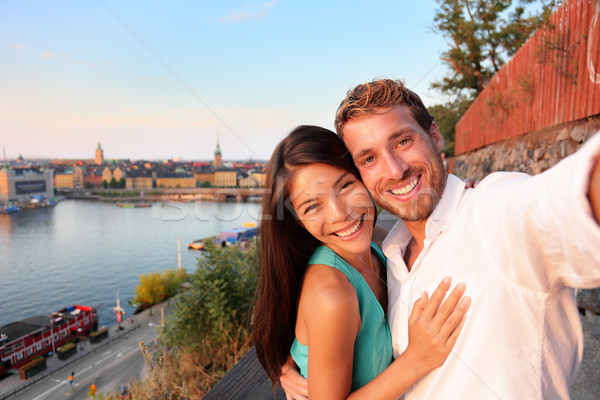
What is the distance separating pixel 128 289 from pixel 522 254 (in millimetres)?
45594

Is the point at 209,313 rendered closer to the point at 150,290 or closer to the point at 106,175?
the point at 150,290

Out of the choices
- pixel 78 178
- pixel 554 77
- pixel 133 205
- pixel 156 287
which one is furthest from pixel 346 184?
pixel 78 178

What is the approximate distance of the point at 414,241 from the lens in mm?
1078

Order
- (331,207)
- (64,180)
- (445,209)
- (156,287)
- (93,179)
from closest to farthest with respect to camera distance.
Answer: (445,209) → (331,207) → (156,287) → (64,180) → (93,179)

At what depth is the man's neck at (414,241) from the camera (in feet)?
3.23

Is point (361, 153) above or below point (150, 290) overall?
above

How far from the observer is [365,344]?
883 mm

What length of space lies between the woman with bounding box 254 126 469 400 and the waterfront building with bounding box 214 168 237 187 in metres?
42.5

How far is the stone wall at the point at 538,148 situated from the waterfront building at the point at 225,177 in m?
39.7

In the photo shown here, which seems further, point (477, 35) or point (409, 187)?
point (477, 35)

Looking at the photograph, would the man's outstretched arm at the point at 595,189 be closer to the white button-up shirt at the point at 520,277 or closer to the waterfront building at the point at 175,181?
the white button-up shirt at the point at 520,277

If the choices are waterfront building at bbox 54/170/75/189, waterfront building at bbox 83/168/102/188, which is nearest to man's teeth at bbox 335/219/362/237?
waterfront building at bbox 54/170/75/189

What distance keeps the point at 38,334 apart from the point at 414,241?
2748cm

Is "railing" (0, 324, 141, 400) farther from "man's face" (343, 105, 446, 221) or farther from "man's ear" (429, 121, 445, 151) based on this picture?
"man's ear" (429, 121, 445, 151)
